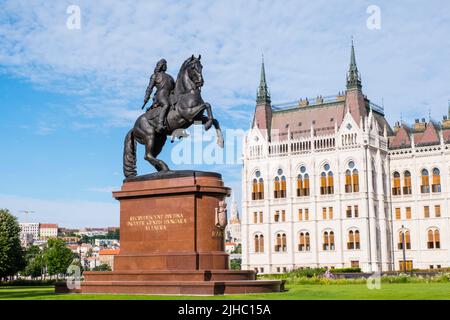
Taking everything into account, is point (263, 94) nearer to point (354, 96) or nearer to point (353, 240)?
point (354, 96)

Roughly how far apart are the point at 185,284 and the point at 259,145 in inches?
2879

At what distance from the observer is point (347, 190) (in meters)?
86.2

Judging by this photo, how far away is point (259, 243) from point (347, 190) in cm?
Answer: 1536

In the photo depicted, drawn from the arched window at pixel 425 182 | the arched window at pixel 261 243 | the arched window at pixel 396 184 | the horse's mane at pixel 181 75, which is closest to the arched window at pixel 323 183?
the arched window at pixel 396 184

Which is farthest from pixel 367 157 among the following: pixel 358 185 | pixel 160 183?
pixel 160 183

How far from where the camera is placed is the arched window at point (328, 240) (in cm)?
8625

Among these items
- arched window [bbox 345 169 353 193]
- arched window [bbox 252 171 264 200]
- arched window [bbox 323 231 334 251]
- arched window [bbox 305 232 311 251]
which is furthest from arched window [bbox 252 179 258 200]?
arched window [bbox 345 169 353 193]

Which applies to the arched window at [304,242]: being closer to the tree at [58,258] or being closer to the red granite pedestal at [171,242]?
the tree at [58,258]

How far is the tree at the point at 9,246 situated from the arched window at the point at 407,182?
50.5m

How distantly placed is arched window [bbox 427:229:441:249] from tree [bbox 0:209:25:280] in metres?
51.1

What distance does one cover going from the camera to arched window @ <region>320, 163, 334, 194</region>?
87562 mm

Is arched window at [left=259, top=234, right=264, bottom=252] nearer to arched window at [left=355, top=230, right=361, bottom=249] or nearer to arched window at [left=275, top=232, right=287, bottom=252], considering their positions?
arched window at [left=275, top=232, right=287, bottom=252]

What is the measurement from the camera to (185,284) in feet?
70.9
